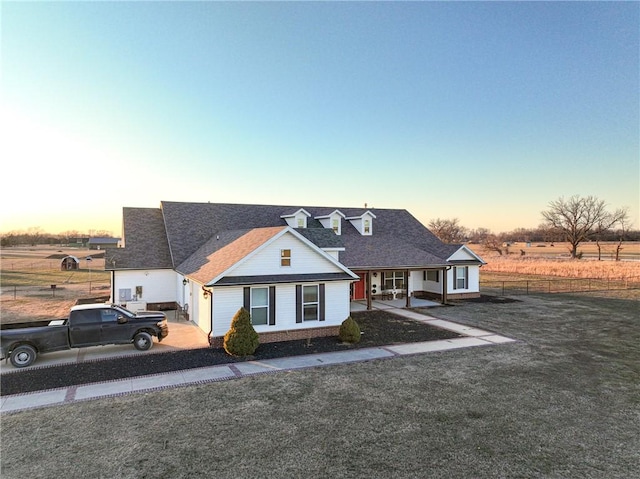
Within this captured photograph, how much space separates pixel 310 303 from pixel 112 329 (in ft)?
26.3

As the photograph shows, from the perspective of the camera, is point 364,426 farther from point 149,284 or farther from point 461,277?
point 461,277

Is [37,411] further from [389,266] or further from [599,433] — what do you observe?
[389,266]

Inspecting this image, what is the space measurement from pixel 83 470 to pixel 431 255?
77.3 ft

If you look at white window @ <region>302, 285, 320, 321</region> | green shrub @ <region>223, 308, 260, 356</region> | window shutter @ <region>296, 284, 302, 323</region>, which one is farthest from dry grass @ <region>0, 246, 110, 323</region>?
white window @ <region>302, 285, 320, 321</region>

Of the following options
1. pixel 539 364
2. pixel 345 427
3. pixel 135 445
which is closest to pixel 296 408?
pixel 345 427

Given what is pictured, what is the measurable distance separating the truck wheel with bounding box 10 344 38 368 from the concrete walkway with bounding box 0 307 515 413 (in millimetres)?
3029

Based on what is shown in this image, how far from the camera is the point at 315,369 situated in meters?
12.8

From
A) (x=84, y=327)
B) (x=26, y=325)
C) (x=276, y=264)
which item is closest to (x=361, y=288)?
(x=276, y=264)

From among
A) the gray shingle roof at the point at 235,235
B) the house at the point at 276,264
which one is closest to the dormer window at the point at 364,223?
the house at the point at 276,264

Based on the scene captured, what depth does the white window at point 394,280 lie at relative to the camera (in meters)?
28.0

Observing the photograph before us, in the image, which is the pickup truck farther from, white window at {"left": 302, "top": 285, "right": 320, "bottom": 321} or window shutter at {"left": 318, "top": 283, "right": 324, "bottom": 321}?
window shutter at {"left": 318, "top": 283, "right": 324, "bottom": 321}

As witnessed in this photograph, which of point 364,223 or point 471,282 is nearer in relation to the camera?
point 471,282

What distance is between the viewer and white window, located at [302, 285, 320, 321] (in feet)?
55.9

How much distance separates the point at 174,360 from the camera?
1369 centimetres
